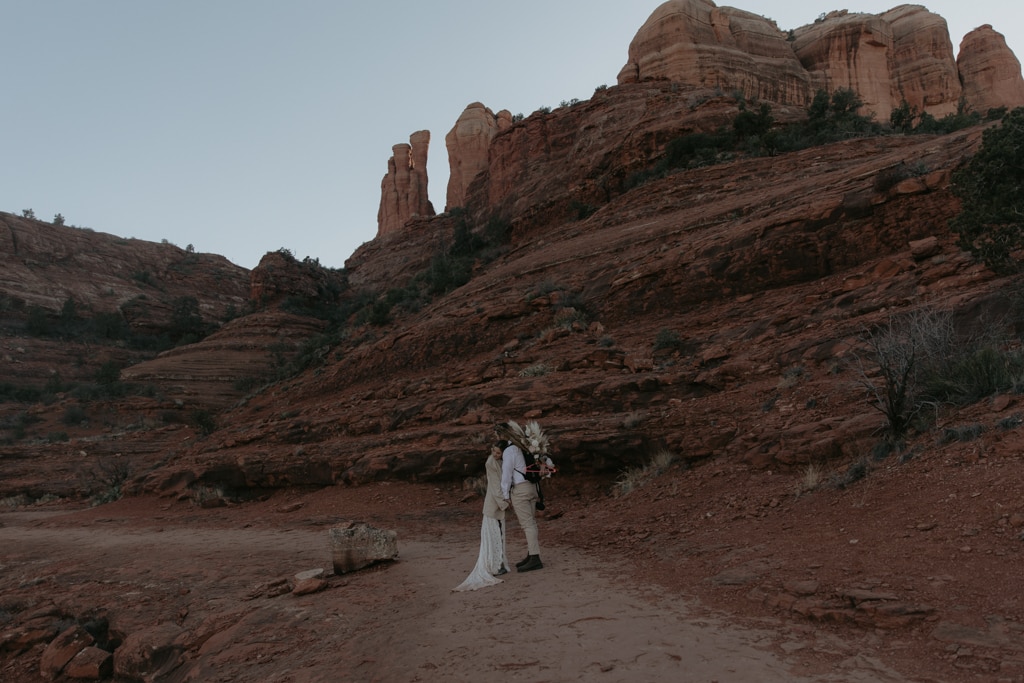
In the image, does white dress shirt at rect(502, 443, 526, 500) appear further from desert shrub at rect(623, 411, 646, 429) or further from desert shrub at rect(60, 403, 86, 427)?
desert shrub at rect(60, 403, 86, 427)

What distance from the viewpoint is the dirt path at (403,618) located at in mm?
3756

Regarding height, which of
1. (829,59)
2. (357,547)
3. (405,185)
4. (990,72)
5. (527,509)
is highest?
(405,185)

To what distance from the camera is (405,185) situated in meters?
69.4

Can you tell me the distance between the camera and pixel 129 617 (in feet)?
23.2

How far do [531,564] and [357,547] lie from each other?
7.89 ft

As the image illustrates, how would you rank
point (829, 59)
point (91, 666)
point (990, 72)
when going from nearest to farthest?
point (91, 666)
point (829, 59)
point (990, 72)

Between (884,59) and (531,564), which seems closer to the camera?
→ (531,564)

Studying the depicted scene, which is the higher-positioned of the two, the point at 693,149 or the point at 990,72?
the point at 990,72

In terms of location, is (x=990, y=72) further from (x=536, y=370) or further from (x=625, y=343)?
(x=536, y=370)

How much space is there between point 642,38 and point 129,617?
4176 cm

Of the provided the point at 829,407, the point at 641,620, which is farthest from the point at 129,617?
the point at 829,407

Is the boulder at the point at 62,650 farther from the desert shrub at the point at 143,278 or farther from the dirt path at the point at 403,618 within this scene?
the desert shrub at the point at 143,278

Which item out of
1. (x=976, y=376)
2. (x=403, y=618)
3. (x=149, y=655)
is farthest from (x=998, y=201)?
(x=149, y=655)

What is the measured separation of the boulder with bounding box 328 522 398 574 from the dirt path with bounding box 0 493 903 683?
5.8 inches
